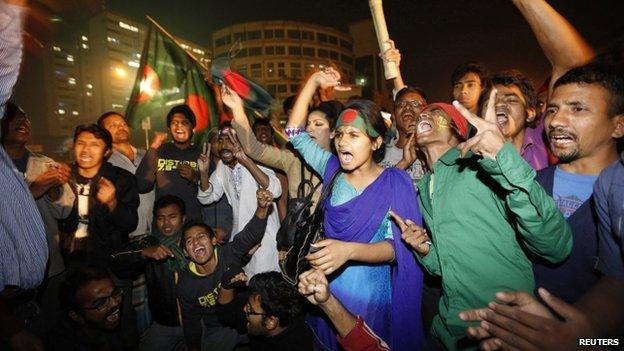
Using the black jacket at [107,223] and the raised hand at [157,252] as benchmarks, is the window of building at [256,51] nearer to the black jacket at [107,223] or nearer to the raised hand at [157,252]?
the black jacket at [107,223]

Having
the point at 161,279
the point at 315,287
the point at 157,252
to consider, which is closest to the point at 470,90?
the point at 315,287

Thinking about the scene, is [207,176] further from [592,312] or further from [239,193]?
[592,312]

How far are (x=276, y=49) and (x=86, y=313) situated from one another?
8928cm

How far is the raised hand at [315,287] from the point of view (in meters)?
1.61

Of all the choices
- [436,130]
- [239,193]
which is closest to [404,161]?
[436,130]

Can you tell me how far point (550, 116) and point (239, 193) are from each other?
3.57m

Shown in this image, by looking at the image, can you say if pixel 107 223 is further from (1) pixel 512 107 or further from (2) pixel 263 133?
(1) pixel 512 107

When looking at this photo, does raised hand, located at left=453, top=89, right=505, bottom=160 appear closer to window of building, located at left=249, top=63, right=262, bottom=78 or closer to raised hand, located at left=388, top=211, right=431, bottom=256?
raised hand, located at left=388, top=211, right=431, bottom=256

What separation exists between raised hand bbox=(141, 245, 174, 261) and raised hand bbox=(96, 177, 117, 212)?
26.8 inches

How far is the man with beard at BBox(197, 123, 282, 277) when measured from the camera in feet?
13.4

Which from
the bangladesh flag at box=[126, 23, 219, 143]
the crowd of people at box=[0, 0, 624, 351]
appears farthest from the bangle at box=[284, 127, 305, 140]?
the bangladesh flag at box=[126, 23, 219, 143]

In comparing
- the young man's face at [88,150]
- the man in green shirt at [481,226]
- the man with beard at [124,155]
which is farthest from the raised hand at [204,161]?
the man in green shirt at [481,226]

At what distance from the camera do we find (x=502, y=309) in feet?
4.56

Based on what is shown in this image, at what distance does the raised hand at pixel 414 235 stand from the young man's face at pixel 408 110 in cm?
193
